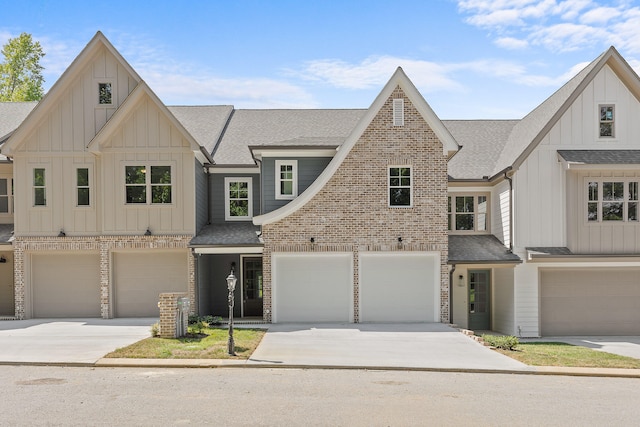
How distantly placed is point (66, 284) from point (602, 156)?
19.4 meters

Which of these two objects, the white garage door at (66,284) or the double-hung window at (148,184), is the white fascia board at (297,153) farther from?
the white garage door at (66,284)

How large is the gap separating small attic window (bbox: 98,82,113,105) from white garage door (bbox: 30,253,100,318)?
18.2ft

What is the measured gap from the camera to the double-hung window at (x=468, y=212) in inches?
827

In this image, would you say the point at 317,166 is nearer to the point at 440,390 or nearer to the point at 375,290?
the point at 375,290

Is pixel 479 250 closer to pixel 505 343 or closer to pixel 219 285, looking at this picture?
pixel 505 343

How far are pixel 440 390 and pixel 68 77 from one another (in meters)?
16.4

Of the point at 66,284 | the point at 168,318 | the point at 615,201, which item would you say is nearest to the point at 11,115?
the point at 66,284

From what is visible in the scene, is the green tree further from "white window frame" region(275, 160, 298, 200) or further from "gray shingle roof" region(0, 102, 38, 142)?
"white window frame" region(275, 160, 298, 200)

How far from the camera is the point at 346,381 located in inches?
416

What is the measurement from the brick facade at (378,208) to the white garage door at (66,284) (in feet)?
21.8

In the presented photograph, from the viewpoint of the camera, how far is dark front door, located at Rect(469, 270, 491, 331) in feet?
68.8

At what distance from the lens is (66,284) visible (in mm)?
19844

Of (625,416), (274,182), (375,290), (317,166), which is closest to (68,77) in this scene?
(274,182)

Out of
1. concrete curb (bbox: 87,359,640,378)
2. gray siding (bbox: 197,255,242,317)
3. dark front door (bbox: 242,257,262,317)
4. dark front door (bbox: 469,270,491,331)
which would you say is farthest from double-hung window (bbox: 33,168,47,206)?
dark front door (bbox: 469,270,491,331)
